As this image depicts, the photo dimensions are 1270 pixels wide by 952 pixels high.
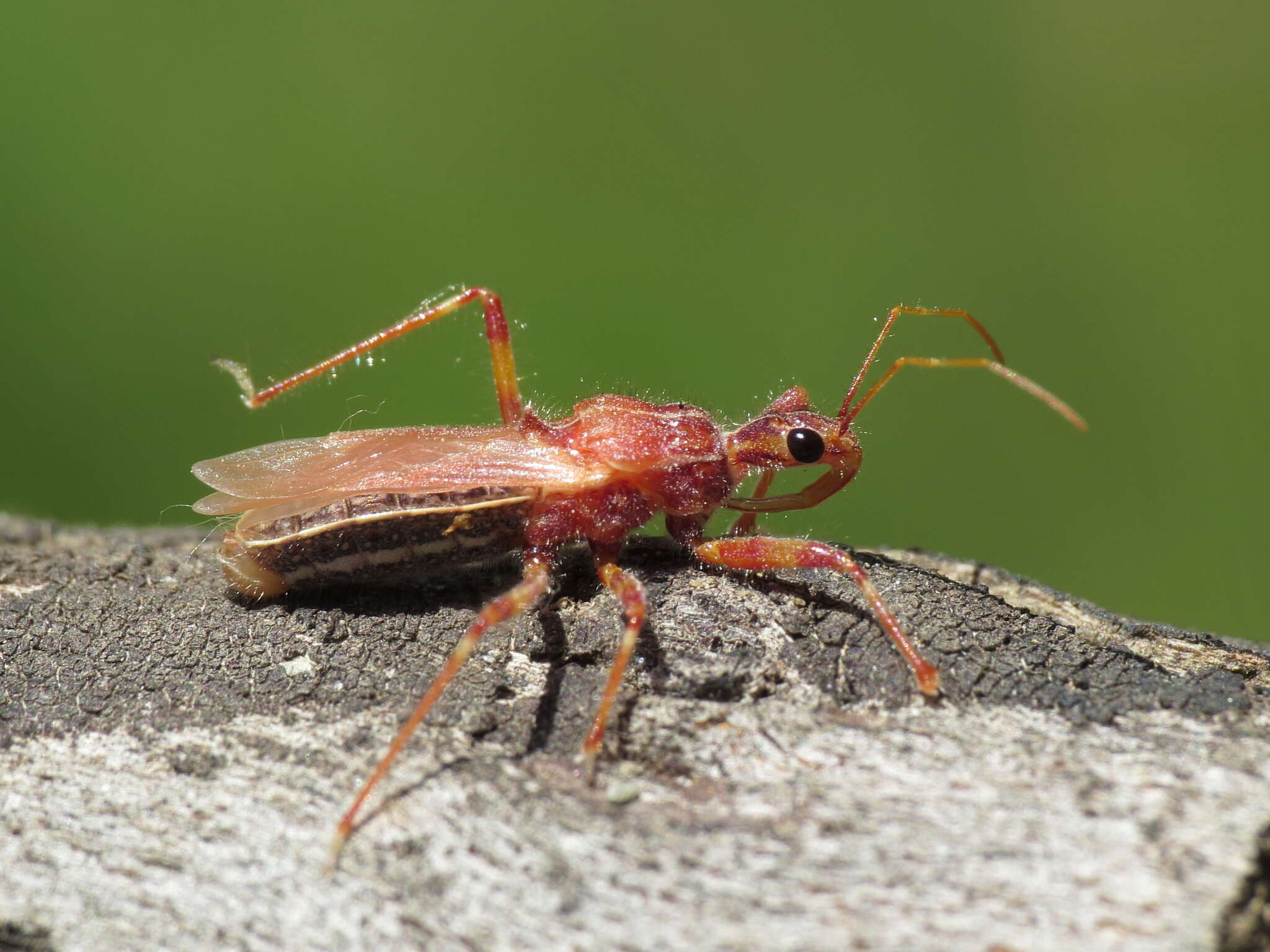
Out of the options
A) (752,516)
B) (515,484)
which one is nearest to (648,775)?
(515,484)

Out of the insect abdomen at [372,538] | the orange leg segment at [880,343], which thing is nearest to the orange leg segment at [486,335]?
the insect abdomen at [372,538]

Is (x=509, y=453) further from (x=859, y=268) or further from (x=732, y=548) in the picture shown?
(x=859, y=268)

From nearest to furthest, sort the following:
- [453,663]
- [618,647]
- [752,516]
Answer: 1. [453,663]
2. [618,647]
3. [752,516]

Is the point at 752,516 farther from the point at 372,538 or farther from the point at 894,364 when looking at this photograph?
the point at 372,538

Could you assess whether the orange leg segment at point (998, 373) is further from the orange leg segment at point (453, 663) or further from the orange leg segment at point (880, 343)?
the orange leg segment at point (453, 663)

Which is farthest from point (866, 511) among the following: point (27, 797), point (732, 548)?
point (27, 797)

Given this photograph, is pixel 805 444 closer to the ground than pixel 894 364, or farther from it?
closer to the ground

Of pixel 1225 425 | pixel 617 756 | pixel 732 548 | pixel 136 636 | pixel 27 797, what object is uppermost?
pixel 1225 425
